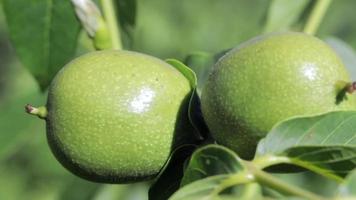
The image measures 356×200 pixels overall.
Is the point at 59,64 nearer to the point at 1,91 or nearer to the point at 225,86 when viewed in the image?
the point at 225,86

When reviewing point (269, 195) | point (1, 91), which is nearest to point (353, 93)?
point (269, 195)

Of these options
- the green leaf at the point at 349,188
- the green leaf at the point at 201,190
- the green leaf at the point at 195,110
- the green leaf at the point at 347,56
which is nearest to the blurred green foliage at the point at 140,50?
the green leaf at the point at 347,56

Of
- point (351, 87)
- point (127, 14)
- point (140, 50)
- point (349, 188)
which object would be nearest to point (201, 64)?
point (127, 14)

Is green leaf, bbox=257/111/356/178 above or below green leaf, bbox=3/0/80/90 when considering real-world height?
above

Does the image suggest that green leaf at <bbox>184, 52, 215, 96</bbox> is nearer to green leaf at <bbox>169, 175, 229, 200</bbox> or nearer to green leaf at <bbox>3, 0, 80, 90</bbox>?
green leaf at <bbox>3, 0, 80, 90</bbox>

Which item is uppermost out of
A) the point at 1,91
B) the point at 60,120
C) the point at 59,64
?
the point at 60,120

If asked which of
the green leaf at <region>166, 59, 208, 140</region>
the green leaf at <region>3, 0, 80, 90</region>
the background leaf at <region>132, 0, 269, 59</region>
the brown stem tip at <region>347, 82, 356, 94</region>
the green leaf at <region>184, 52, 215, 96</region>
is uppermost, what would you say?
the brown stem tip at <region>347, 82, 356, 94</region>

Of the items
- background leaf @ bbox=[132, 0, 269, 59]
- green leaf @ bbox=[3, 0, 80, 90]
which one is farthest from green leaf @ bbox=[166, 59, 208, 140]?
background leaf @ bbox=[132, 0, 269, 59]
